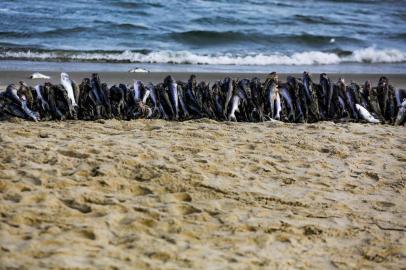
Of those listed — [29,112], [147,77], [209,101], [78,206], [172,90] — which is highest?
[147,77]

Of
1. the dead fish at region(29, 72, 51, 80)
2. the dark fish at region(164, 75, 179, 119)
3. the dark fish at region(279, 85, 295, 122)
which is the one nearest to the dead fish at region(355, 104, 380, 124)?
the dark fish at region(279, 85, 295, 122)

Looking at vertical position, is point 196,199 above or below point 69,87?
below

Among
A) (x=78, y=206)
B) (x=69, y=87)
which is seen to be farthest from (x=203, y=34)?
(x=78, y=206)

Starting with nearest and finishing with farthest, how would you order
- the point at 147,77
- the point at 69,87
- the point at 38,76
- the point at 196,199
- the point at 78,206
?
the point at 78,206, the point at 196,199, the point at 69,87, the point at 38,76, the point at 147,77

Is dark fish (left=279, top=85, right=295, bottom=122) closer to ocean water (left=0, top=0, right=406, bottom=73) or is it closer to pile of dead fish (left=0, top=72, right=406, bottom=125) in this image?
pile of dead fish (left=0, top=72, right=406, bottom=125)

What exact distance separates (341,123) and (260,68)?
17.8ft

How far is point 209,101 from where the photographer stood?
746 cm

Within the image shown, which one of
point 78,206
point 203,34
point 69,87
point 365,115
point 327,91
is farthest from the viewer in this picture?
point 203,34

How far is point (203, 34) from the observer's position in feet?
52.7

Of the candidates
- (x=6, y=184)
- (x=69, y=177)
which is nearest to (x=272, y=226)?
(x=69, y=177)

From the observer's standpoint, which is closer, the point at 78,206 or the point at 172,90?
the point at 78,206

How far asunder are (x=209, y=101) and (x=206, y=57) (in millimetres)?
6262

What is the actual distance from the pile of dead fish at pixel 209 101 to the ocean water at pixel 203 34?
4.65 metres

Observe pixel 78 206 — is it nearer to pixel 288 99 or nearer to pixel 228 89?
pixel 228 89
